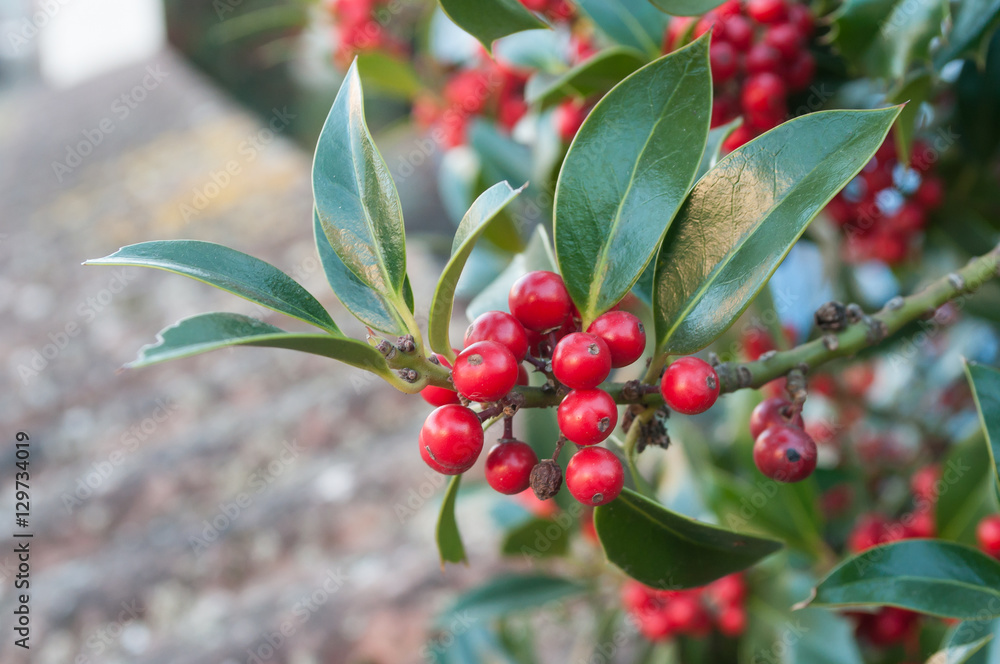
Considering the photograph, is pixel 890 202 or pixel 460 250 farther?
pixel 890 202

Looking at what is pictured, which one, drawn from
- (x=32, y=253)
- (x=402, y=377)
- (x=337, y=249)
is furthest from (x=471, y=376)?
(x=32, y=253)

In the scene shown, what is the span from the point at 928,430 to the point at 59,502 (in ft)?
7.44

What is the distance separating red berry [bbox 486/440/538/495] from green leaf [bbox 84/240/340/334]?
16 centimetres

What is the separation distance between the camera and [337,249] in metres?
0.57

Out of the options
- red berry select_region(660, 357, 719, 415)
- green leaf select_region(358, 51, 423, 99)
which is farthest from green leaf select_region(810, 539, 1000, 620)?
green leaf select_region(358, 51, 423, 99)

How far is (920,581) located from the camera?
61 centimetres

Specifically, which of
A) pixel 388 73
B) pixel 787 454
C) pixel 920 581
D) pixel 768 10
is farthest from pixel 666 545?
pixel 388 73

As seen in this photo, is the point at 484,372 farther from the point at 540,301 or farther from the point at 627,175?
the point at 627,175

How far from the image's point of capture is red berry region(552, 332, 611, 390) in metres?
0.49

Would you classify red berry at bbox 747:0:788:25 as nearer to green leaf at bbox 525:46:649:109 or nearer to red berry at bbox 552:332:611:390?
green leaf at bbox 525:46:649:109

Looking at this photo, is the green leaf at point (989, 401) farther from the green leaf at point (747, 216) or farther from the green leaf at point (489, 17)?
the green leaf at point (489, 17)

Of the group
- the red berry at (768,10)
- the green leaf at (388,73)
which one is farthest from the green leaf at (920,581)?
the green leaf at (388,73)

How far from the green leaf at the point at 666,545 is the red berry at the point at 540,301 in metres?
0.15

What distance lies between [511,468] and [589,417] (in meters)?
0.09
